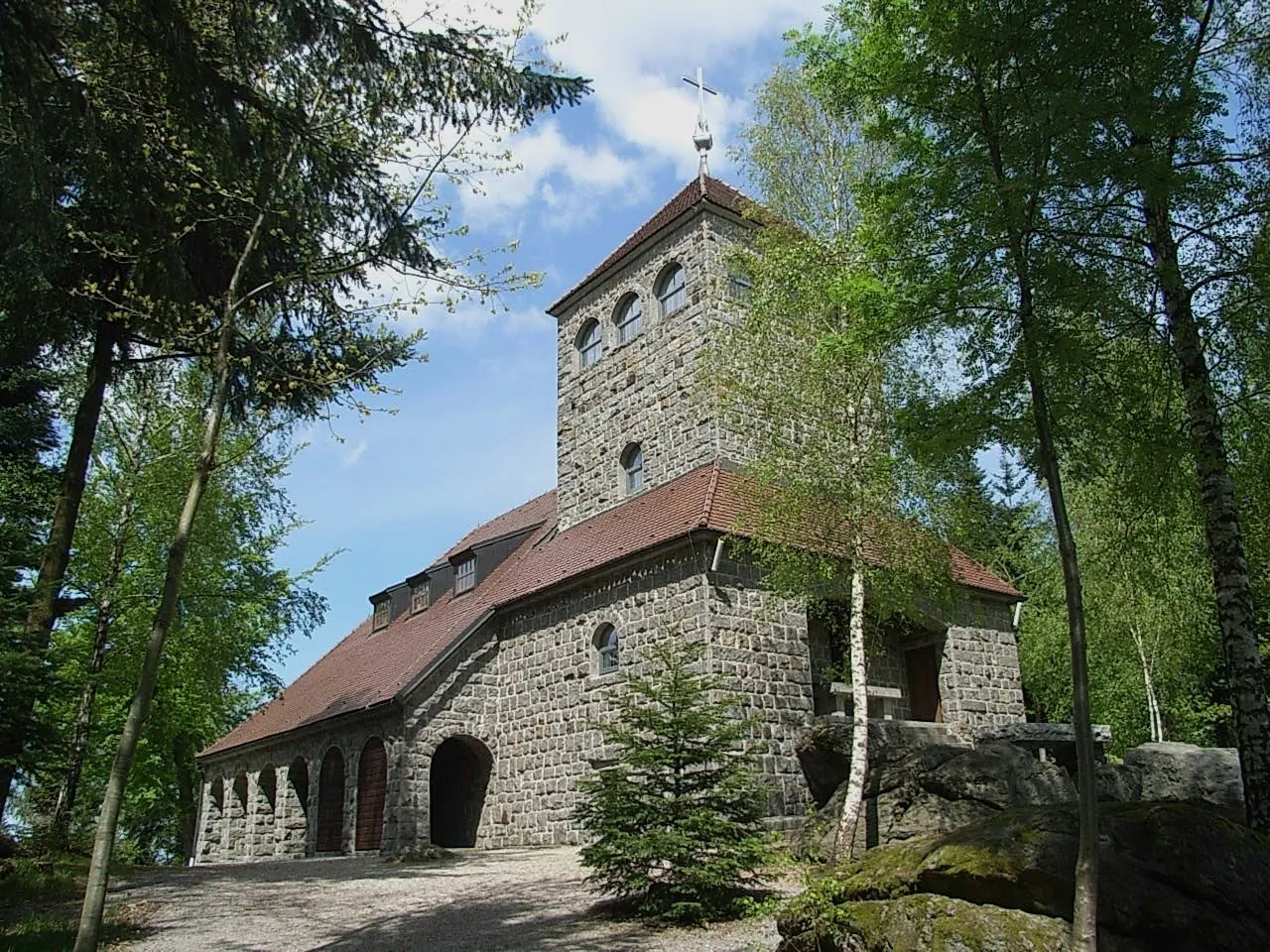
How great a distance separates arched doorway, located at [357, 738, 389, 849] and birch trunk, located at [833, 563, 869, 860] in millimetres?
9368

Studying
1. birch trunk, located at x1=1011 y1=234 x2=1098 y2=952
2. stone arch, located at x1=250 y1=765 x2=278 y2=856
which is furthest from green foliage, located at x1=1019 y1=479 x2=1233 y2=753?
stone arch, located at x1=250 y1=765 x2=278 y2=856

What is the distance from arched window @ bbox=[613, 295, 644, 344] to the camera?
1856 centimetres

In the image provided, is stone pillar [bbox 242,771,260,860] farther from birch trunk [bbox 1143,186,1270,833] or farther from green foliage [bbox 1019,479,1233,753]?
birch trunk [bbox 1143,186,1270,833]

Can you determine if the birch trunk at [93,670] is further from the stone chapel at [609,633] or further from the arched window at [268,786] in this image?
the arched window at [268,786]

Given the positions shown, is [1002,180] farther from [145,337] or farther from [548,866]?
[145,337]

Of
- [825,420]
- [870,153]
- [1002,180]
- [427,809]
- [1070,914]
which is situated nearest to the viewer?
[1070,914]

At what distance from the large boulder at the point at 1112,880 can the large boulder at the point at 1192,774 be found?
6.63 metres

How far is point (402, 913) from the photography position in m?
9.01

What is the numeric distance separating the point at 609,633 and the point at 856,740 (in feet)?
19.6

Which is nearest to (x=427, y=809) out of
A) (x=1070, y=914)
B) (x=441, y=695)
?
(x=441, y=695)

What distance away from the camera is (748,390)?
39.7 ft

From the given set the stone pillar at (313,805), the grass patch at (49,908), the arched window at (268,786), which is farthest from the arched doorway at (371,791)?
the arched window at (268,786)

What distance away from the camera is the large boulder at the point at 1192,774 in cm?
1164

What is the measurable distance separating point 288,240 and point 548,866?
27.7 ft
